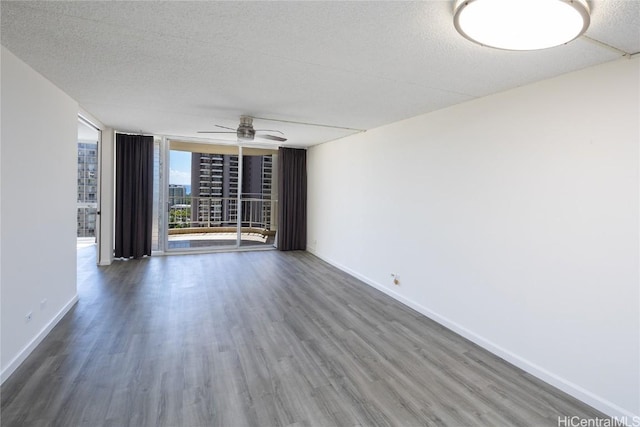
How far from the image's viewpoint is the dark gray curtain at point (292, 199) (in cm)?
697

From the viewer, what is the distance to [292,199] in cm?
705

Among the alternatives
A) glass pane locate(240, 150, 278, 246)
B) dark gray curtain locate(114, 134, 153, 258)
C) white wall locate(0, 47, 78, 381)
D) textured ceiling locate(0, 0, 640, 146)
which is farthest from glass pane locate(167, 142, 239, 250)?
textured ceiling locate(0, 0, 640, 146)

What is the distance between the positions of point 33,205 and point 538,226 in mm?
4038

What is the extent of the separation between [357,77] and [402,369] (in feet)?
7.61

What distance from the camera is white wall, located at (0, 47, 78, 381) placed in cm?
222

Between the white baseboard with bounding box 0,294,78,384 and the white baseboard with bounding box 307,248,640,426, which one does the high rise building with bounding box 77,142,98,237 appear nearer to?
the white baseboard with bounding box 0,294,78,384

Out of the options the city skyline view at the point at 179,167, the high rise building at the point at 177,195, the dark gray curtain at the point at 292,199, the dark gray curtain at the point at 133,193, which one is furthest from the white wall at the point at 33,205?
the dark gray curtain at the point at 292,199

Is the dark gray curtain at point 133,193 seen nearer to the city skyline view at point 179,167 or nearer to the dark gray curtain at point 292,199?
the city skyline view at point 179,167

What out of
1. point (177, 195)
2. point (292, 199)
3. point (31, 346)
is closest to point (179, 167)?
point (177, 195)

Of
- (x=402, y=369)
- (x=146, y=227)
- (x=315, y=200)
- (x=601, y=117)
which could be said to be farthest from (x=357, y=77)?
(x=146, y=227)

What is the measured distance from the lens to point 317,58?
86.1 inches

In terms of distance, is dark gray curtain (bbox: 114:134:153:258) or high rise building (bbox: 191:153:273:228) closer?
dark gray curtain (bbox: 114:134:153:258)

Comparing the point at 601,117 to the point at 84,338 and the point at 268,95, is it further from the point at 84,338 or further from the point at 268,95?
the point at 84,338

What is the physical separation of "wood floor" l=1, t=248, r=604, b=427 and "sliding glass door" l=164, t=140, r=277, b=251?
335 centimetres
